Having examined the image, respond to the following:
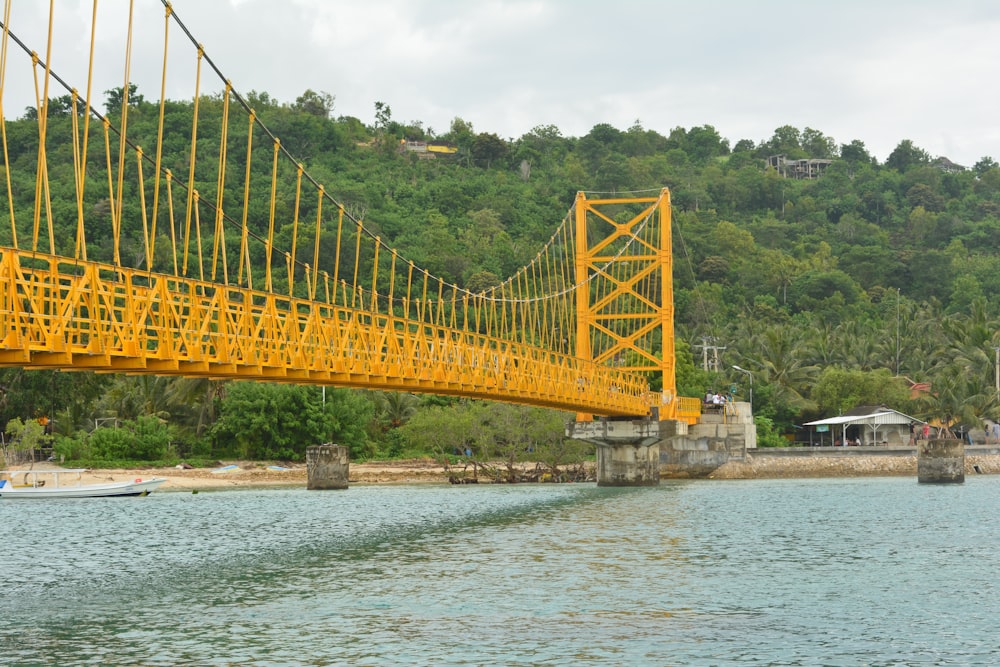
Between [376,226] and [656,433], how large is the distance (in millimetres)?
53567

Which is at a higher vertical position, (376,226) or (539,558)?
(376,226)

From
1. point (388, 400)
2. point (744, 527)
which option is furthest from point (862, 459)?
point (744, 527)

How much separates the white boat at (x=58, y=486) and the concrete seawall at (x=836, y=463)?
112 feet

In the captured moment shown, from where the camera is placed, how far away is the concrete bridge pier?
69500 millimetres

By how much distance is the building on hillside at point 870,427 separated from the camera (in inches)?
3561

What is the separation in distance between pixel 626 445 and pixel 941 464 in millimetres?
17451

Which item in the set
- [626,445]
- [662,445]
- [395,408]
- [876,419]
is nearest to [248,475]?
[395,408]

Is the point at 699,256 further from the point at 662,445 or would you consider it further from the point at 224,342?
the point at 224,342

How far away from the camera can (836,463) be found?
84.1m

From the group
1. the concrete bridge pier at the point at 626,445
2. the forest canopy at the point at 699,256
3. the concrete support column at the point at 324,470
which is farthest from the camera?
the forest canopy at the point at 699,256

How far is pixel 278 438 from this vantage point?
78938 mm

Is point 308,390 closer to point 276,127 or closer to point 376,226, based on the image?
point 376,226

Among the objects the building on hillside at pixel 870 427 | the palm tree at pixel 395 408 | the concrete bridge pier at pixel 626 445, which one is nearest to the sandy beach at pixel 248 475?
the palm tree at pixel 395 408

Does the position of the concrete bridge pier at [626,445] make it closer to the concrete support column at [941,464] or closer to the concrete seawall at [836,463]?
the concrete seawall at [836,463]
